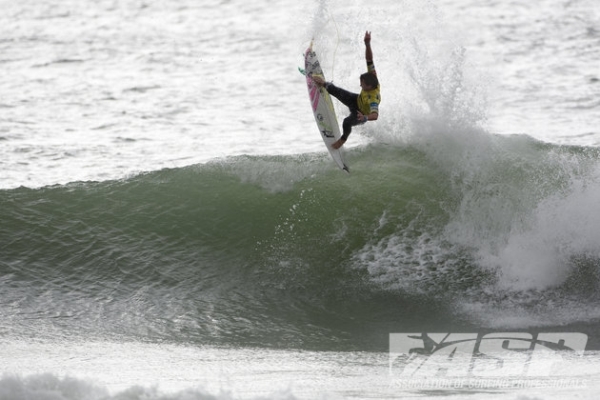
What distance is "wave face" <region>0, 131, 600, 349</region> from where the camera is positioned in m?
9.16

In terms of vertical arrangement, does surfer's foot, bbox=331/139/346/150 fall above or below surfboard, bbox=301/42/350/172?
below

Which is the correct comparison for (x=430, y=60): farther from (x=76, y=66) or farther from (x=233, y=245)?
(x=76, y=66)

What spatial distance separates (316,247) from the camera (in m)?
10.6

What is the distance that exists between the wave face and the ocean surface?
0.03 meters

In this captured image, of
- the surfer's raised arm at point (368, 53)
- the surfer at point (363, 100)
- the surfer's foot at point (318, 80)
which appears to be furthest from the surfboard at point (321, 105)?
the surfer's raised arm at point (368, 53)

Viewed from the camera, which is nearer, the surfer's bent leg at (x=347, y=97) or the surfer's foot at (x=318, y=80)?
the surfer's bent leg at (x=347, y=97)

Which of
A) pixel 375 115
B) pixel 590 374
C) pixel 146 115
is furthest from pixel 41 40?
pixel 590 374

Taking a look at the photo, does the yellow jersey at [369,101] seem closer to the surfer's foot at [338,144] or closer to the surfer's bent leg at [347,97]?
the surfer's bent leg at [347,97]

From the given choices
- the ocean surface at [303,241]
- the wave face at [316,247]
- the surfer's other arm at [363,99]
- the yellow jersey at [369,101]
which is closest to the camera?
the ocean surface at [303,241]

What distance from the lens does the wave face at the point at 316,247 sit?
916 centimetres

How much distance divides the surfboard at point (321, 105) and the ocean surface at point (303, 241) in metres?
1.02

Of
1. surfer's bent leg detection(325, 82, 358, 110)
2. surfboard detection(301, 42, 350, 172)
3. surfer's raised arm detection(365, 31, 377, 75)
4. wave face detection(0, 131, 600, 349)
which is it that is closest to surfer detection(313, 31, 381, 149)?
surfer's bent leg detection(325, 82, 358, 110)

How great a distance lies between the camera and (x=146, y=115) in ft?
55.3

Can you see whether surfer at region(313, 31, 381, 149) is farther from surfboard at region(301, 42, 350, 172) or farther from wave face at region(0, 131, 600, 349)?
wave face at region(0, 131, 600, 349)
